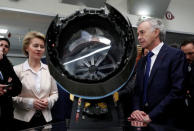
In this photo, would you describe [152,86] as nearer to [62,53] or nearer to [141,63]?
[141,63]

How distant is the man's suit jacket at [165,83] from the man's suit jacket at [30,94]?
0.48 meters

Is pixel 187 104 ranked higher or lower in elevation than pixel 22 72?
lower

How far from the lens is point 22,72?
1203 millimetres

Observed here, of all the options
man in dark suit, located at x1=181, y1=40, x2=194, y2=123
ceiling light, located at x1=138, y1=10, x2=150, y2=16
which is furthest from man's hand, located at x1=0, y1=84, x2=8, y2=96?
ceiling light, located at x1=138, y1=10, x2=150, y2=16

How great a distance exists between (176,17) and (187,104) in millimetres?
2773

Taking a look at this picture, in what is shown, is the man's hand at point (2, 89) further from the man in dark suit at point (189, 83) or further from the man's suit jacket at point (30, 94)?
the man in dark suit at point (189, 83)

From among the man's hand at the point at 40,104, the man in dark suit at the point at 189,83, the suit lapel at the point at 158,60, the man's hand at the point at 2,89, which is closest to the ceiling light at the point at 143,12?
the man in dark suit at the point at 189,83

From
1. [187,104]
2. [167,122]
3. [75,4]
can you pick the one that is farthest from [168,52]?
[75,4]

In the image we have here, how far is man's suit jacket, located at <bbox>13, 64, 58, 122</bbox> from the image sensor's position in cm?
108

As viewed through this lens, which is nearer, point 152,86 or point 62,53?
point 62,53

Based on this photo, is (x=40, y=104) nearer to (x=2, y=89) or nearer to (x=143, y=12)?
(x=2, y=89)

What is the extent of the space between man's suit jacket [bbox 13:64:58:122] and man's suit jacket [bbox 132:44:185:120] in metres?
0.48

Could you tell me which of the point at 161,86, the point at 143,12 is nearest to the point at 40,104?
the point at 161,86

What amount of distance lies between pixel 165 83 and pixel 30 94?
0.73 m
